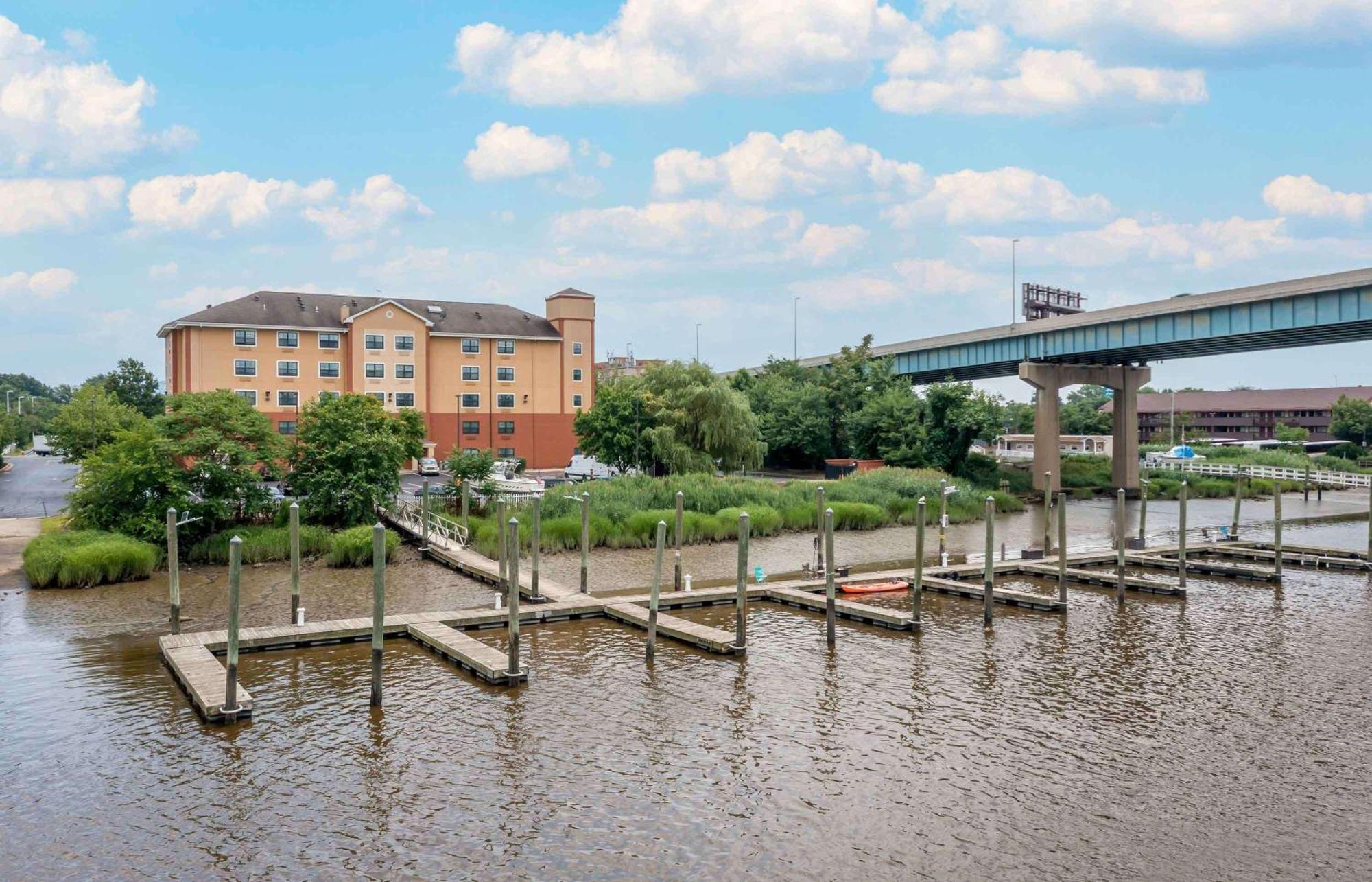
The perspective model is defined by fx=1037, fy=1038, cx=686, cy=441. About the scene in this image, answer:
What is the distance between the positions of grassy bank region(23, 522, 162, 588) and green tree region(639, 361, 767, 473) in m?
28.7

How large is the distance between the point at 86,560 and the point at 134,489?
420cm

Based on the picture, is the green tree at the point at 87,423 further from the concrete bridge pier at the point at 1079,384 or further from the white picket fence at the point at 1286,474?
the white picket fence at the point at 1286,474

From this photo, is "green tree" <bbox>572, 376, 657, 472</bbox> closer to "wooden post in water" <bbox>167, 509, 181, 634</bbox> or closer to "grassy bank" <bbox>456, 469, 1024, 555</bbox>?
"grassy bank" <bbox>456, 469, 1024, 555</bbox>

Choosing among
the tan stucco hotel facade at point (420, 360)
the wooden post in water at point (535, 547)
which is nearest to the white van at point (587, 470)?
the tan stucco hotel facade at point (420, 360)

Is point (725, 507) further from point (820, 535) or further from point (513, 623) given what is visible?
point (513, 623)

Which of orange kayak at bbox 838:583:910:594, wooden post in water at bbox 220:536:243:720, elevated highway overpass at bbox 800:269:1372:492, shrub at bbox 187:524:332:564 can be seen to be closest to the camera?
wooden post in water at bbox 220:536:243:720

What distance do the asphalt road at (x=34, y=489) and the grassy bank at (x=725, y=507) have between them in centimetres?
1880

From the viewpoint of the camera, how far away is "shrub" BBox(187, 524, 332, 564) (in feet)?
114

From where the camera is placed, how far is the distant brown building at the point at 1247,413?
13250 cm

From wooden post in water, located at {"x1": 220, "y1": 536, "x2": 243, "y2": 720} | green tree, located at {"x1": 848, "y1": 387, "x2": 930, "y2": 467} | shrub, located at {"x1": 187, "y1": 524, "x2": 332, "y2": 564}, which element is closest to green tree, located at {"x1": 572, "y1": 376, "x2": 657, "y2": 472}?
green tree, located at {"x1": 848, "y1": 387, "x2": 930, "y2": 467}

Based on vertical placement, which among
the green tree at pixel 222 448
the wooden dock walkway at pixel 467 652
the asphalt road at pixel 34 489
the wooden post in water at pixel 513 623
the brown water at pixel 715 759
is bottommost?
the brown water at pixel 715 759

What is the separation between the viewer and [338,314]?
71.9m

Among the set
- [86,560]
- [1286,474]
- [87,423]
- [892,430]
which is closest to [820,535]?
[86,560]

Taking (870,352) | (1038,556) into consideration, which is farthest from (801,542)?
(870,352)
